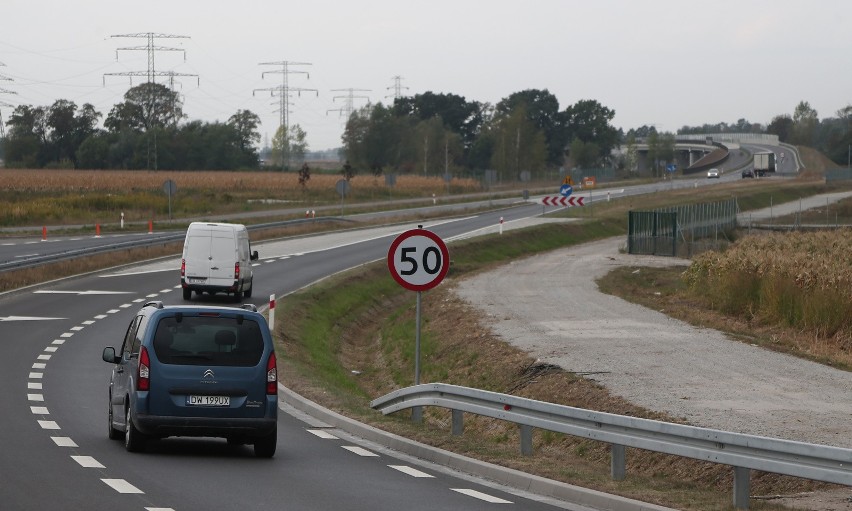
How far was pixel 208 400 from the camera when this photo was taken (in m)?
13.9

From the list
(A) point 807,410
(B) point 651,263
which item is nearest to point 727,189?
(B) point 651,263

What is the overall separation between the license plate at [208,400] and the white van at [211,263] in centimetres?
2233

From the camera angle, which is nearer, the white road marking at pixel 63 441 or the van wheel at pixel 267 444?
the van wheel at pixel 267 444

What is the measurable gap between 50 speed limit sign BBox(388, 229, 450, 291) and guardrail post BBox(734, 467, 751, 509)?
6.67 meters

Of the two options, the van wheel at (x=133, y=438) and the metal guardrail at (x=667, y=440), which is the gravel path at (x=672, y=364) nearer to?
the metal guardrail at (x=667, y=440)

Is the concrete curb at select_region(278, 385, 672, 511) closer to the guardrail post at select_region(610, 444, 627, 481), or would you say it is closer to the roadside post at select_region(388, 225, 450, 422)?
the guardrail post at select_region(610, 444, 627, 481)

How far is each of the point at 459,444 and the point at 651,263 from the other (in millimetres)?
39765

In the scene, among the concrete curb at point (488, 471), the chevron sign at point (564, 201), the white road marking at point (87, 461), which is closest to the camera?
the concrete curb at point (488, 471)

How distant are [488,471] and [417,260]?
4.31 m

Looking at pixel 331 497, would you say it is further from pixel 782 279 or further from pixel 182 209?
pixel 182 209

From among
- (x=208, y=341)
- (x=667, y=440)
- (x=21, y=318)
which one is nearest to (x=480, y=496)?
(x=667, y=440)

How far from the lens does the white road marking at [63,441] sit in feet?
47.2

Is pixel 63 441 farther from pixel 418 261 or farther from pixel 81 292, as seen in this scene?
pixel 81 292

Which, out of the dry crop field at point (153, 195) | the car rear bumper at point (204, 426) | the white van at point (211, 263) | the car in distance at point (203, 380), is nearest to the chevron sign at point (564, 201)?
the dry crop field at point (153, 195)
